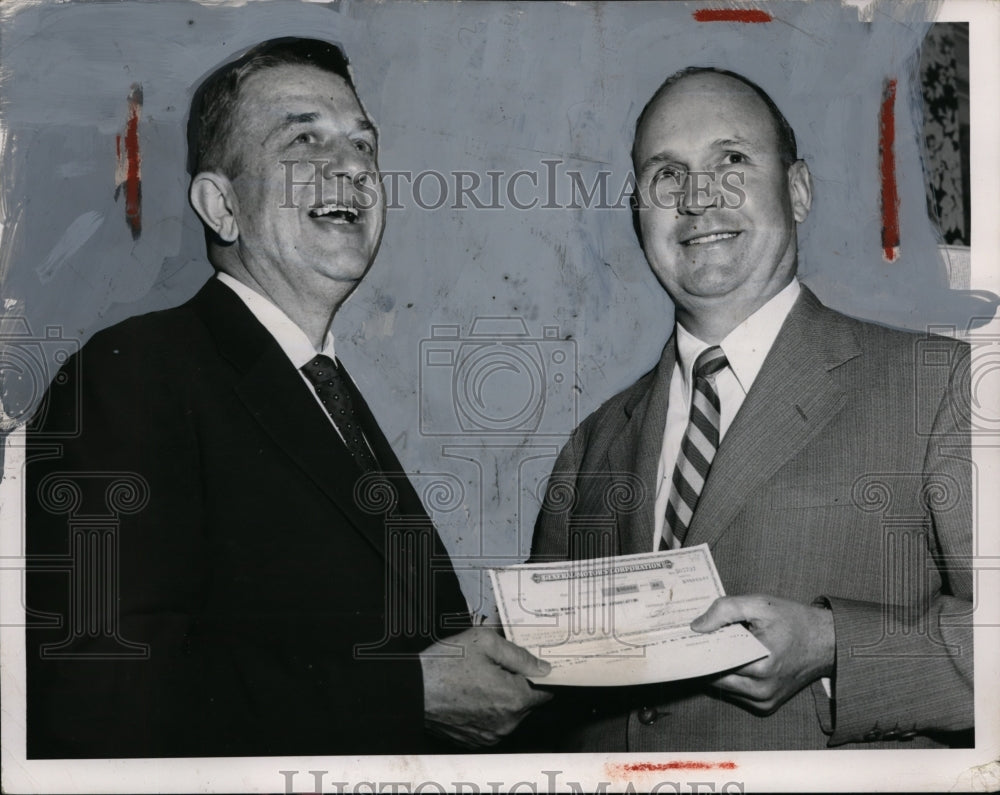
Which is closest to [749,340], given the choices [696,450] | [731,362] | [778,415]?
[731,362]

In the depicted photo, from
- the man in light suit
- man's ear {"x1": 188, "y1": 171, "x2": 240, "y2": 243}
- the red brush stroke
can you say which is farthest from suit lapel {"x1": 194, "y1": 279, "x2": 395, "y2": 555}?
the man in light suit

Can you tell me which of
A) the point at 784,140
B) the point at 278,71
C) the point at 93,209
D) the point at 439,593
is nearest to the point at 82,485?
the point at 93,209

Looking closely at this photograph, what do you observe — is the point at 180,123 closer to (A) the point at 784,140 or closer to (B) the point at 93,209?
(B) the point at 93,209

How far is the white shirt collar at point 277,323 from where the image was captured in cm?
300

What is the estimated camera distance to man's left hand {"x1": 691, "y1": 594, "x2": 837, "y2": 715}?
9.62 feet

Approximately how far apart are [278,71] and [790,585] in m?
1.94

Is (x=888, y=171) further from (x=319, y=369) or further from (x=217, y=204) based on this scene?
(x=217, y=204)

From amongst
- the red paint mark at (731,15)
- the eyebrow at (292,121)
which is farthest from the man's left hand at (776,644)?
the eyebrow at (292,121)

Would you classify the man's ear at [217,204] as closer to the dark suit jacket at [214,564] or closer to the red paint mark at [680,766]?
the dark suit jacket at [214,564]

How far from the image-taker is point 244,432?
296cm

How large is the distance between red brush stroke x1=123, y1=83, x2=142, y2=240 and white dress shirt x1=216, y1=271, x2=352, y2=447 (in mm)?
274

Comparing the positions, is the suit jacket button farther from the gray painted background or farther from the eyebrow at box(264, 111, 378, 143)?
the eyebrow at box(264, 111, 378, 143)

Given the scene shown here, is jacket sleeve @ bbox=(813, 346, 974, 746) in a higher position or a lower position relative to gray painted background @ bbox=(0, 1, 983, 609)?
lower

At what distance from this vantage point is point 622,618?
9.77 ft
